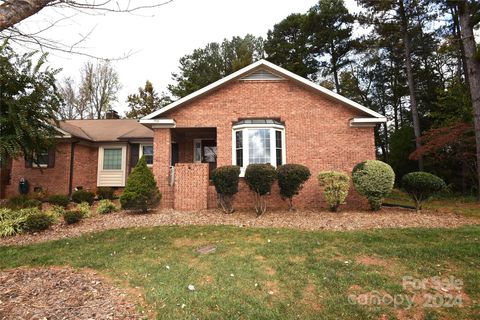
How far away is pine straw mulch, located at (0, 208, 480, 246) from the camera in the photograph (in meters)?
7.77

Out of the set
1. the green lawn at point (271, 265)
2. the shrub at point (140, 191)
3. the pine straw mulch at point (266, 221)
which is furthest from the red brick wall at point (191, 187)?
the green lawn at point (271, 265)

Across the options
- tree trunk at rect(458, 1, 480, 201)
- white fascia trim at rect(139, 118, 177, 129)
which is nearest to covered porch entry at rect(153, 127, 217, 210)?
white fascia trim at rect(139, 118, 177, 129)

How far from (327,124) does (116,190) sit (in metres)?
12.6

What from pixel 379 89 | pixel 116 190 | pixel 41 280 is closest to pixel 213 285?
pixel 41 280

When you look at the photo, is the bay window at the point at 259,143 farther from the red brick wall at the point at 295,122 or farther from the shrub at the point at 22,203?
the shrub at the point at 22,203

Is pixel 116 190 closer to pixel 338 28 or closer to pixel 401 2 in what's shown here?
pixel 401 2

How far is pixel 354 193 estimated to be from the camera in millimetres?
11070

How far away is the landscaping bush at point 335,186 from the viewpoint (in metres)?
9.48

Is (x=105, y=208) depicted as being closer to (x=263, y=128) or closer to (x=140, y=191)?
(x=140, y=191)

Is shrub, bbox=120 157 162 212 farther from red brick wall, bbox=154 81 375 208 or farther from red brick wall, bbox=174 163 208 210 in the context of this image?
red brick wall, bbox=154 81 375 208

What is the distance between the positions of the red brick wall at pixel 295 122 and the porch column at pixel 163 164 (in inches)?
5.1

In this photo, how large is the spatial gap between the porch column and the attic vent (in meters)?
4.21

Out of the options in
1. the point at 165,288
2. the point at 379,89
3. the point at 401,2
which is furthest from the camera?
the point at 379,89

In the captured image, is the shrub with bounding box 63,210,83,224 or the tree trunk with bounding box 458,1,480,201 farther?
the tree trunk with bounding box 458,1,480,201
